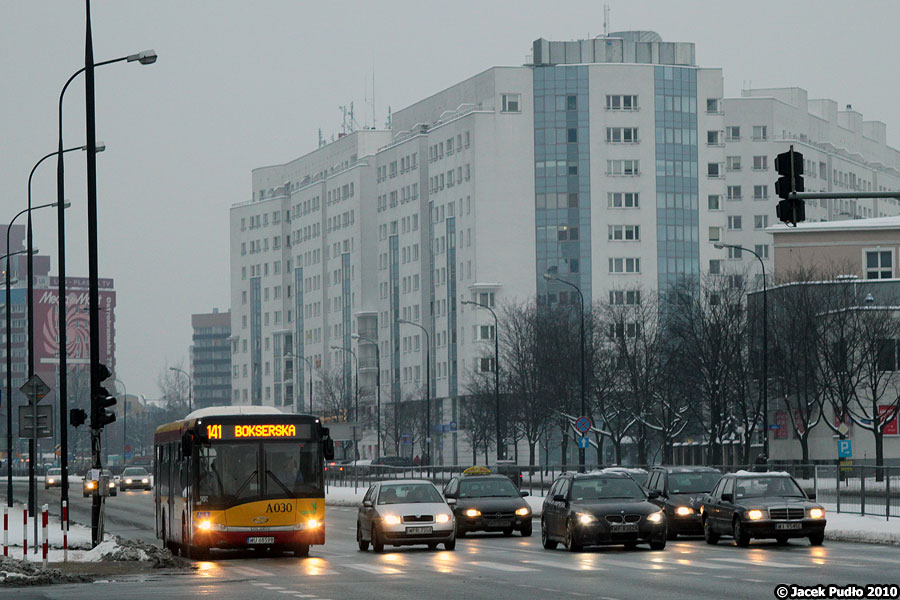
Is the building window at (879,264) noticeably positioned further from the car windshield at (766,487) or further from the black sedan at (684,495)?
the car windshield at (766,487)

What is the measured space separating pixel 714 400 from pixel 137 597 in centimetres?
6003

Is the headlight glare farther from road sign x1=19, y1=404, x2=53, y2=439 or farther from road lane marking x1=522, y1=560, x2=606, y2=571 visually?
road sign x1=19, y1=404, x2=53, y2=439

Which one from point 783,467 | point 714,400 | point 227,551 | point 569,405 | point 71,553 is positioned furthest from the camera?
point 569,405

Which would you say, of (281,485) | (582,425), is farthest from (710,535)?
(582,425)

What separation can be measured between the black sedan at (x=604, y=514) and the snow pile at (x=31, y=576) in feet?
31.2

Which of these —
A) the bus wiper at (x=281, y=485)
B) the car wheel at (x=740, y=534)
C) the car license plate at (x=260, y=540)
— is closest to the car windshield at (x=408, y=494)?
the bus wiper at (x=281, y=485)

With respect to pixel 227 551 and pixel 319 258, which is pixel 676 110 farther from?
pixel 227 551

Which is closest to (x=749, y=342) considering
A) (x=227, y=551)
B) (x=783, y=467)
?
(x=783, y=467)

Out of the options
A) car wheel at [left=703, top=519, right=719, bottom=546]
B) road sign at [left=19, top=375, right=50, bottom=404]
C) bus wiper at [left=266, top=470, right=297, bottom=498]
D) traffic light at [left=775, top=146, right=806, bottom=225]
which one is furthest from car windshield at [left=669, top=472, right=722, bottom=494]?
road sign at [left=19, top=375, right=50, bottom=404]

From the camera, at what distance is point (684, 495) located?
36625 mm

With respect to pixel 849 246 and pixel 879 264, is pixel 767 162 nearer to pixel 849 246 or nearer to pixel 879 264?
pixel 849 246

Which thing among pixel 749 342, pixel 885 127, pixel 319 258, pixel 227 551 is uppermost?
pixel 885 127

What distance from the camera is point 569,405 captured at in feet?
307

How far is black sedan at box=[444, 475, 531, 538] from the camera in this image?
3928 cm
